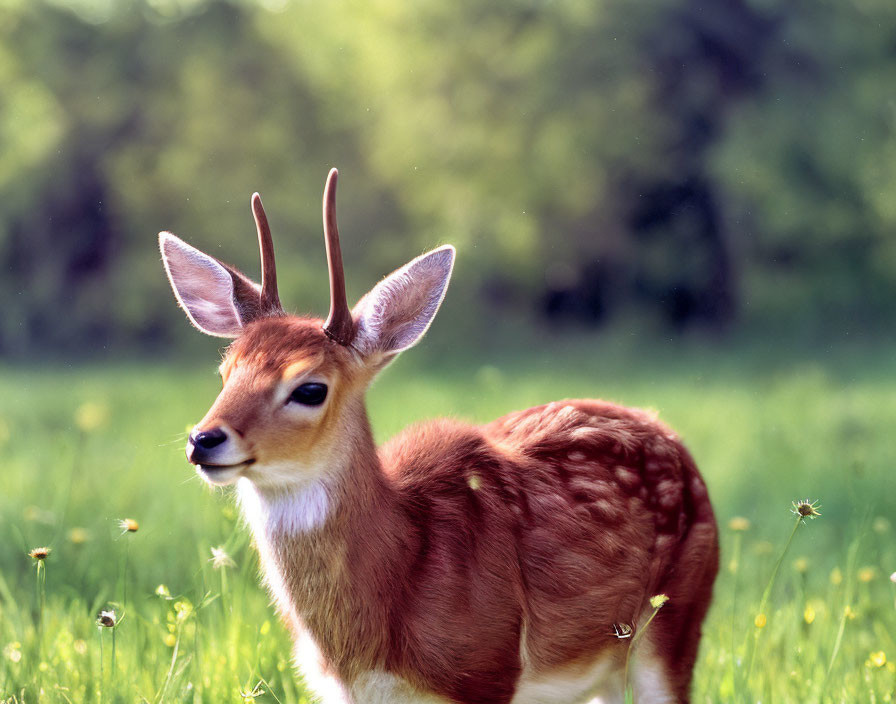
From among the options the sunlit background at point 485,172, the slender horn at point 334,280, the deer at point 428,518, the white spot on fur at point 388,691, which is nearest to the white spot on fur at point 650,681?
the deer at point 428,518

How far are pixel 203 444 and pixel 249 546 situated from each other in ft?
3.16

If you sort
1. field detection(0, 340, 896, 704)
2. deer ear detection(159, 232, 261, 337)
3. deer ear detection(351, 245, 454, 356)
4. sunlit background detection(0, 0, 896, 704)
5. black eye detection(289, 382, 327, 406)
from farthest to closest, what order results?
sunlit background detection(0, 0, 896, 704) → field detection(0, 340, 896, 704) → deer ear detection(159, 232, 261, 337) → deer ear detection(351, 245, 454, 356) → black eye detection(289, 382, 327, 406)

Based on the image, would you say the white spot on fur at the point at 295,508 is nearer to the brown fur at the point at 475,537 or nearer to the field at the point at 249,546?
the brown fur at the point at 475,537

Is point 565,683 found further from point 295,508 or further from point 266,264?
point 266,264

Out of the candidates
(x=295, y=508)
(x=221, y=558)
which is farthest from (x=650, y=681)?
(x=221, y=558)

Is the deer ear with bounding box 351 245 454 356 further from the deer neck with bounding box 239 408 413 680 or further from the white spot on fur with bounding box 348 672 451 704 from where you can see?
the white spot on fur with bounding box 348 672 451 704

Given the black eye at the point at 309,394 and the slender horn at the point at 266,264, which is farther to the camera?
the slender horn at the point at 266,264

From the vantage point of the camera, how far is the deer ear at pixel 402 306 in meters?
3.74

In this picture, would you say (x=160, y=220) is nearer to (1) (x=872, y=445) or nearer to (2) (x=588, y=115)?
(2) (x=588, y=115)

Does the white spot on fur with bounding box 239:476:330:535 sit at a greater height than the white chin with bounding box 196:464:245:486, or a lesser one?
lesser

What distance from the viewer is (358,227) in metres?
21.2

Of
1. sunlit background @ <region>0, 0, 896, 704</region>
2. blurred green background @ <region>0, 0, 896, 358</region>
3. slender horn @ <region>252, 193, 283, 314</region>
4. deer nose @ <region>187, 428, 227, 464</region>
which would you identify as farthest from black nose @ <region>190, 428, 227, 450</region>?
blurred green background @ <region>0, 0, 896, 358</region>

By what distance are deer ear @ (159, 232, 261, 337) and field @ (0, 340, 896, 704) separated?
0.82 meters

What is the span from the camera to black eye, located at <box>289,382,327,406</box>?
3479 millimetres
